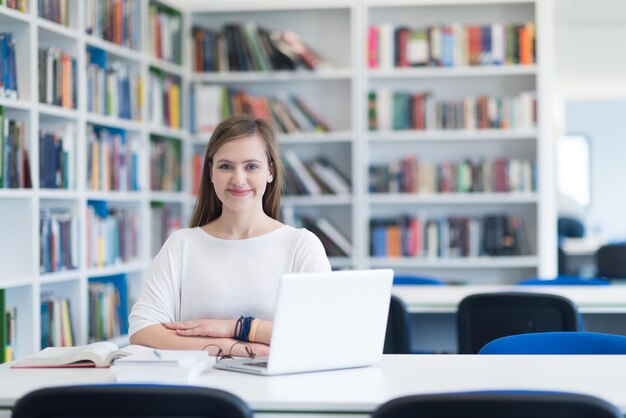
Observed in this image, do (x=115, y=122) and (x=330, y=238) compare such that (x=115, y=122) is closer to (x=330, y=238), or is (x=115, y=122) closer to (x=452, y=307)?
(x=330, y=238)

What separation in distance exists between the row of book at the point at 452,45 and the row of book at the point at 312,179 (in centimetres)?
74

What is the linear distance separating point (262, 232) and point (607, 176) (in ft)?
33.6

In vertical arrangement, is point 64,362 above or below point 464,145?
below

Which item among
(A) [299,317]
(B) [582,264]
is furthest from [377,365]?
(B) [582,264]

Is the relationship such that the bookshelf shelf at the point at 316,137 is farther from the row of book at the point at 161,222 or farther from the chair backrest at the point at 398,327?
the chair backrest at the point at 398,327

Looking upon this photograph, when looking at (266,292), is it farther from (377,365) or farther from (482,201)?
(482,201)

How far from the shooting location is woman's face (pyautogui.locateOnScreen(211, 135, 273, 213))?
104 inches

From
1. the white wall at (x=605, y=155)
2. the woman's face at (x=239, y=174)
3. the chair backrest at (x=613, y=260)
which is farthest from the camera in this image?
the white wall at (x=605, y=155)

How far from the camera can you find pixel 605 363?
2.27 metres

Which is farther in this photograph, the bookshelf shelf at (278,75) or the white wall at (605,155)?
the white wall at (605,155)

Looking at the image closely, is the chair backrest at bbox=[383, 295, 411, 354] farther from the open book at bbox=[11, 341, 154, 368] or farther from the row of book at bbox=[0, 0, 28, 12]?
the row of book at bbox=[0, 0, 28, 12]

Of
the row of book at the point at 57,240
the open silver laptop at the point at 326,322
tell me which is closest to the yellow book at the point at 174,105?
the row of book at the point at 57,240

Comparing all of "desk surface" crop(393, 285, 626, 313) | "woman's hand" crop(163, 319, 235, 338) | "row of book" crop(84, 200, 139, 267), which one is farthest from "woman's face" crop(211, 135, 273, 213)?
"row of book" crop(84, 200, 139, 267)

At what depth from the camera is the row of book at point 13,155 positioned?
4.06 m
